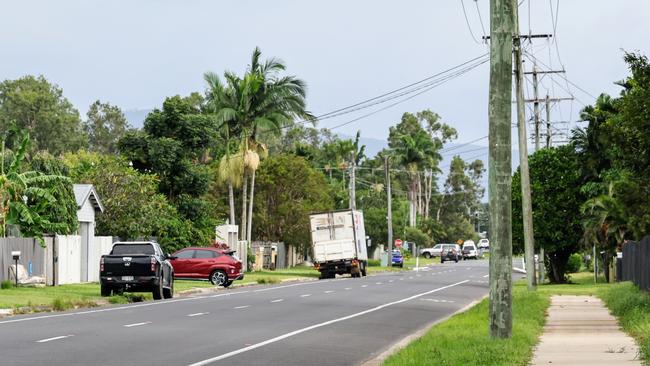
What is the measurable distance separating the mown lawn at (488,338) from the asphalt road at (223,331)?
97 cm

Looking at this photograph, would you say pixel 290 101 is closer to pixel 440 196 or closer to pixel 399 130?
pixel 399 130

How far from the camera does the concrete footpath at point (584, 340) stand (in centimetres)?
1593

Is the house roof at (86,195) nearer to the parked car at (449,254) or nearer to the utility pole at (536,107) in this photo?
the utility pole at (536,107)

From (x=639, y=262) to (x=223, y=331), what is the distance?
625 inches

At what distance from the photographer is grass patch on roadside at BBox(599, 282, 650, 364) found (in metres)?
17.2

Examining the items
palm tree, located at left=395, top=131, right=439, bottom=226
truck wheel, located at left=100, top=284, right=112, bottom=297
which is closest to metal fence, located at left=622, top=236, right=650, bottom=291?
truck wheel, located at left=100, top=284, right=112, bottom=297

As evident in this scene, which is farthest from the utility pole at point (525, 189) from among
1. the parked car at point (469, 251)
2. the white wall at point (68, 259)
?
the parked car at point (469, 251)

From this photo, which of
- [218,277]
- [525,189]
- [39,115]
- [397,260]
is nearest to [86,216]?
[218,277]

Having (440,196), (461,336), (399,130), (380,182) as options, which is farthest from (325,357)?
(440,196)

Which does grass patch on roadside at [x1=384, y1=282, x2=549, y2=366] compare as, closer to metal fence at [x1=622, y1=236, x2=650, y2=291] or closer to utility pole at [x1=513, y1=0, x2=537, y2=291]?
metal fence at [x1=622, y1=236, x2=650, y2=291]

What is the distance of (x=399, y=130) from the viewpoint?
483 feet

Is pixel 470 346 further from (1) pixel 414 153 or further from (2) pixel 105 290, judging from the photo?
(1) pixel 414 153

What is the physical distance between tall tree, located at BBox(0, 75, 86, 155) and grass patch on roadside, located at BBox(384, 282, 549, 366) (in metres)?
88.5

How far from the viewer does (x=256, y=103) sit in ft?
220
